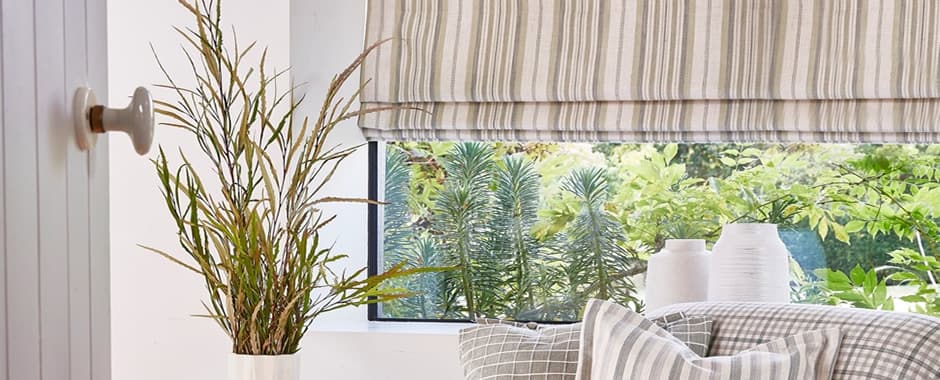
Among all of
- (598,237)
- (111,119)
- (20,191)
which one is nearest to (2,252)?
(20,191)

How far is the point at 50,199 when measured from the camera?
27.7 inches

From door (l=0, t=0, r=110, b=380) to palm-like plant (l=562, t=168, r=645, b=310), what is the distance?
2.00 m

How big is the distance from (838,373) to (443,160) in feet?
4.49

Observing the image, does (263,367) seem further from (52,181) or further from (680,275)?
(52,181)

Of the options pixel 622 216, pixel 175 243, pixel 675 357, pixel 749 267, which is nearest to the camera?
pixel 675 357

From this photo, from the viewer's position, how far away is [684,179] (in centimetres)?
271

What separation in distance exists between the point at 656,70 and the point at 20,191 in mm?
2034

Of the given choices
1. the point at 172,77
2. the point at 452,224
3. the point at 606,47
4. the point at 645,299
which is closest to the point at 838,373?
the point at 645,299

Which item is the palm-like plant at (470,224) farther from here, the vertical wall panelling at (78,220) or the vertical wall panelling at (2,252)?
the vertical wall panelling at (2,252)

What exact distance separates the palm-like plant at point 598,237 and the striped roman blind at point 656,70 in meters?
0.20

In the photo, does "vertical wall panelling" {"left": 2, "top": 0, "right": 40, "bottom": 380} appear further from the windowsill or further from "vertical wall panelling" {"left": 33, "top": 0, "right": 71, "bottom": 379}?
the windowsill

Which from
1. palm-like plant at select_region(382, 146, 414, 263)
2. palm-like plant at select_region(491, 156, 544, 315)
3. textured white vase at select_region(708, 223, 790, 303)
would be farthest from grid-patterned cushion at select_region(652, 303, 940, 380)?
palm-like plant at select_region(382, 146, 414, 263)

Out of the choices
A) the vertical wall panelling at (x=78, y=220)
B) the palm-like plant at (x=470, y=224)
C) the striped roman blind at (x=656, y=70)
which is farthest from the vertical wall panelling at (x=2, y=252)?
the palm-like plant at (x=470, y=224)

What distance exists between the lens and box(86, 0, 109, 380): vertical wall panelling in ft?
2.60
